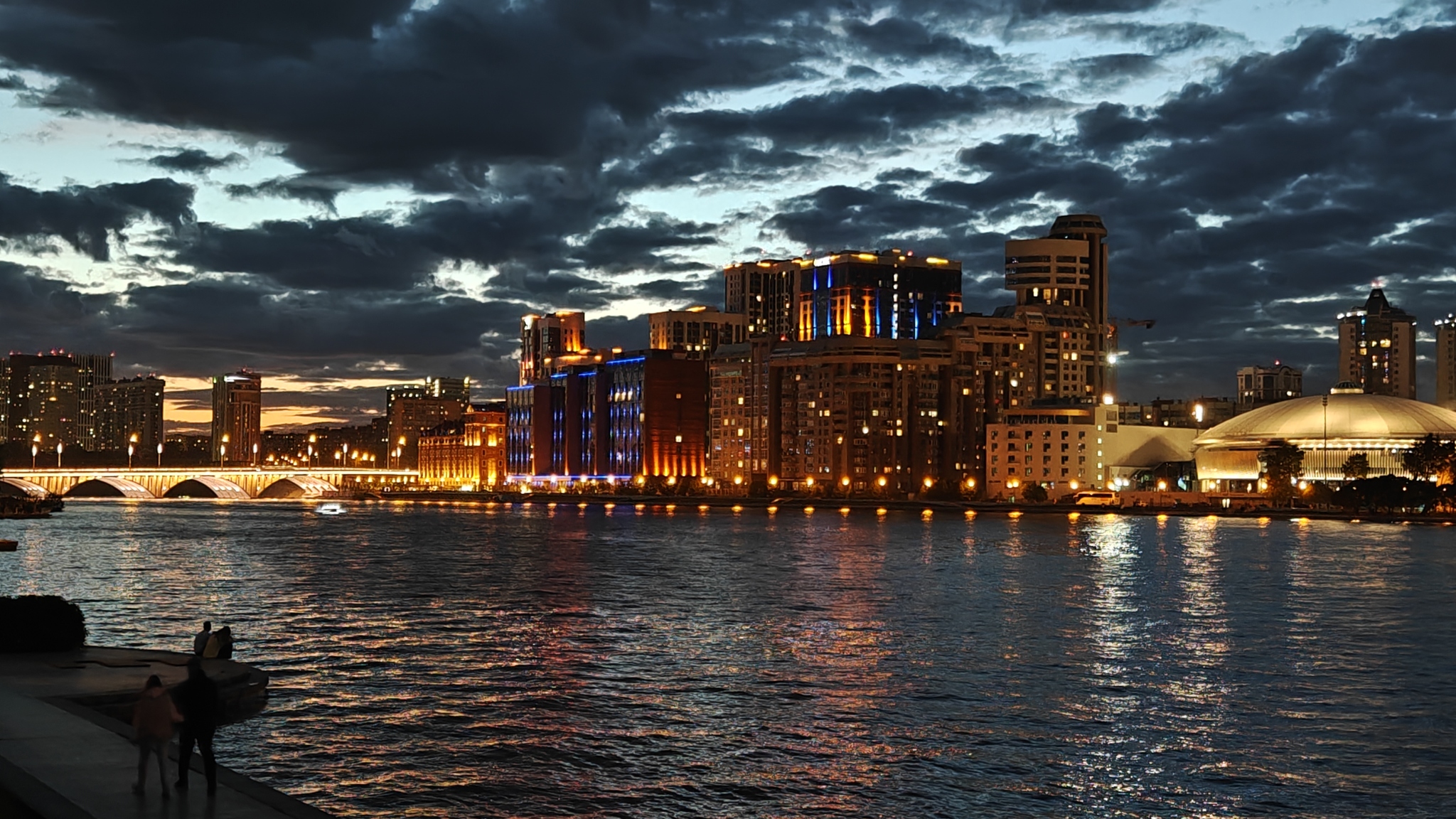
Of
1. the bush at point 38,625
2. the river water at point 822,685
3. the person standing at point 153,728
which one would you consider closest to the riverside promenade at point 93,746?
the person standing at point 153,728

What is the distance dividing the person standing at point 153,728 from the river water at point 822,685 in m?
6.53

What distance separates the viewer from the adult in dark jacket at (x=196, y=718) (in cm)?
2534

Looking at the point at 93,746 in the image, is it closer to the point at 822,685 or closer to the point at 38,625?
the point at 38,625

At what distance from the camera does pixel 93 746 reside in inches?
1110

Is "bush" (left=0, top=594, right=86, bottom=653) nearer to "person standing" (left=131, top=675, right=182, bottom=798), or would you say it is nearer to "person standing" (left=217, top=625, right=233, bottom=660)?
"person standing" (left=217, top=625, right=233, bottom=660)

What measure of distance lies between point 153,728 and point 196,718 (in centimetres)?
127

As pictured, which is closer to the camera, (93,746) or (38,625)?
(93,746)

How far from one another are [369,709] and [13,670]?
9422 millimetres

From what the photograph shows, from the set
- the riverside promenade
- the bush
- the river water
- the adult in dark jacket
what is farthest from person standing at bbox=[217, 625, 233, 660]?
the adult in dark jacket

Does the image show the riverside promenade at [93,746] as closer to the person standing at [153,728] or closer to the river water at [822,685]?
the person standing at [153,728]

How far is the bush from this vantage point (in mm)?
41031

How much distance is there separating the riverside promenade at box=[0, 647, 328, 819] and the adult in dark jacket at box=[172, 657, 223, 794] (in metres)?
0.38

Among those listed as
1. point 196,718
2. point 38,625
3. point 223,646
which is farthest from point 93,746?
point 38,625

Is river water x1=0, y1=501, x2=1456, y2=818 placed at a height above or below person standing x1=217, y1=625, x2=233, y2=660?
below
